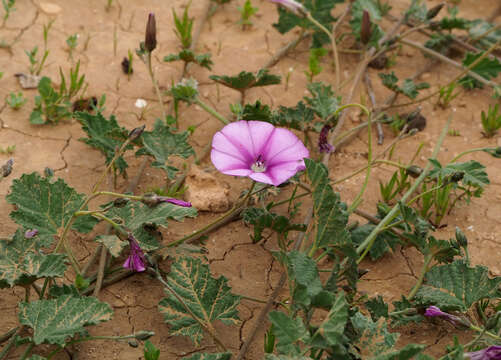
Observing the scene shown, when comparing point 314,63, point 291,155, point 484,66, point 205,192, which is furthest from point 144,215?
point 484,66

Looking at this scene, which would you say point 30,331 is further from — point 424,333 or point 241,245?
point 424,333

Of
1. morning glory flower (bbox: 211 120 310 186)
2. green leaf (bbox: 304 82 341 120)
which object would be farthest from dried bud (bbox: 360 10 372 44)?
morning glory flower (bbox: 211 120 310 186)

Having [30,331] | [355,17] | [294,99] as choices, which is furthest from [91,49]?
[30,331]

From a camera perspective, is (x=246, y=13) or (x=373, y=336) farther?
(x=246, y=13)

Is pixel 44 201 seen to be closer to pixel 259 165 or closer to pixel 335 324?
pixel 259 165

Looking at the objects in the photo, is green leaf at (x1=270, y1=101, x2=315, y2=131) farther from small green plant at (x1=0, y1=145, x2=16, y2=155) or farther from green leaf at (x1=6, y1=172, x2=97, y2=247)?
small green plant at (x1=0, y1=145, x2=16, y2=155)

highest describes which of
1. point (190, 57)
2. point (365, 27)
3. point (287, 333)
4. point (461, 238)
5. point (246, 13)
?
point (365, 27)
